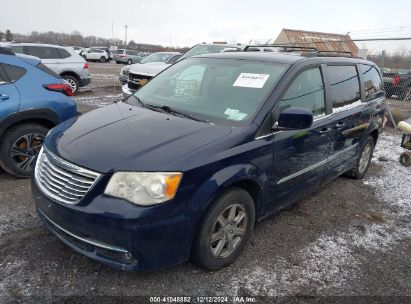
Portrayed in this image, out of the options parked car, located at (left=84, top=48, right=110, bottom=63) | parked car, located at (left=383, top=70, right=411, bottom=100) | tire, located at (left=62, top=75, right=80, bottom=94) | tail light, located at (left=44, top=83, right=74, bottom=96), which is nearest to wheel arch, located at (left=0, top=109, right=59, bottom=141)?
tail light, located at (left=44, top=83, right=74, bottom=96)

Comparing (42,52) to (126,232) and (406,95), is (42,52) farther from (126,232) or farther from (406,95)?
(406,95)

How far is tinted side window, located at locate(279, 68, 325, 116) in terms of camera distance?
3402 mm

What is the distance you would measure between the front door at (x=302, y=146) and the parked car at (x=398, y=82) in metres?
11.6

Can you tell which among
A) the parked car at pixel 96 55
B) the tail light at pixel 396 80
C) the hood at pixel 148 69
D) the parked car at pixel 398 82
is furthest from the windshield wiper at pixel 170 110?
the parked car at pixel 96 55

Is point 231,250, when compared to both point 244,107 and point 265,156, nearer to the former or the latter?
point 265,156

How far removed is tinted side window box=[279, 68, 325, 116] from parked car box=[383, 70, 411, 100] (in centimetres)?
1156

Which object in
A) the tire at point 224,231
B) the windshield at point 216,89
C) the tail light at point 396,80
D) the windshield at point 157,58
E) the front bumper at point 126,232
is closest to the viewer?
the front bumper at point 126,232

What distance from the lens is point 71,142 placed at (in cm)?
287

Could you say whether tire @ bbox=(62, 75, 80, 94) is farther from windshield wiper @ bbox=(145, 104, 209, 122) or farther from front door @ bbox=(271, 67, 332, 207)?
front door @ bbox=(271, 67, 332, 207)

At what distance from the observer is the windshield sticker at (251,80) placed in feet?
11.1

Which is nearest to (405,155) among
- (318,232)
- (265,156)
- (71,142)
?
(318,232)

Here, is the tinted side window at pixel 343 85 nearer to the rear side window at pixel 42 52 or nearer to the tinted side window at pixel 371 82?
the tinted side window at pixel 371 82

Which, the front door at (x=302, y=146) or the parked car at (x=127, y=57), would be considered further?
the parked car at (x=127, y=57)

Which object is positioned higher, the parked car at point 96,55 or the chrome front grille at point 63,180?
the chrome front grille at point 63,180
